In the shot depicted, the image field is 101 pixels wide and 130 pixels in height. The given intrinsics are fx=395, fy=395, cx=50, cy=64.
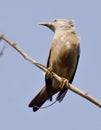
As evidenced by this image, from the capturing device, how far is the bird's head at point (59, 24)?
245 inches

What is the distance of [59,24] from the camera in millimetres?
6355

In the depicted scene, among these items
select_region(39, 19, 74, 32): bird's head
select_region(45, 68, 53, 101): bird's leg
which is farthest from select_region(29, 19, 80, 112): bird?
select_region(39, 19, 74, 32): bird's head

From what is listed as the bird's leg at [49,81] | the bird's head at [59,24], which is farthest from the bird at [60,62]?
the bird's head at [59,24]

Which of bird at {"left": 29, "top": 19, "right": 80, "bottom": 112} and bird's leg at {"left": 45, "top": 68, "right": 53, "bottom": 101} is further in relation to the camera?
bird at {"left": 29, "top": 19, "right": 80, "bottom": 112}

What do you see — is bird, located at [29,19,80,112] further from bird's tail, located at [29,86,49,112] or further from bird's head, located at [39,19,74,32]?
bird's head, located at [39,19,74,32]

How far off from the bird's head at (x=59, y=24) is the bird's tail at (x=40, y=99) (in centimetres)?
99

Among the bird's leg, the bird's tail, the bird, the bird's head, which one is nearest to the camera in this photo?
the bird's leg

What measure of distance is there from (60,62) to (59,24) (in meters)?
0.98

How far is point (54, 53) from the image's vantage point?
5629 millimetres

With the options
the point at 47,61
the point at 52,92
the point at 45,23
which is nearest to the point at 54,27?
the point at 45,23

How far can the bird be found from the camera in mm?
5512

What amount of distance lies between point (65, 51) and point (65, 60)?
0.13 meters

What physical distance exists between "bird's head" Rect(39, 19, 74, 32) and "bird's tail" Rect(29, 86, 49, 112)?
3.26 feet

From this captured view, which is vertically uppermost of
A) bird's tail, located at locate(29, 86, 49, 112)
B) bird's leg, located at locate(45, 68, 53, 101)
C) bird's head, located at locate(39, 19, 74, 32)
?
bird's head, located at locate(39, 19, 74, 32)
